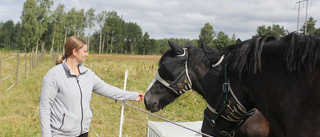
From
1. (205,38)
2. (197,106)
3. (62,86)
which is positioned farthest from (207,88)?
(205,38)

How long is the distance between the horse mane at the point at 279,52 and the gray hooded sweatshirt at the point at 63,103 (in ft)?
4.79

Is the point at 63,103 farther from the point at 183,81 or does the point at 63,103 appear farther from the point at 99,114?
the point at 99,114

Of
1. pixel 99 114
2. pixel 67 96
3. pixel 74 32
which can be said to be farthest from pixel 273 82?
pixel 74 32

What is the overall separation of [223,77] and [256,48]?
1.19ft

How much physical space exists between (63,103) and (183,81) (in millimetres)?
Answer: 1226

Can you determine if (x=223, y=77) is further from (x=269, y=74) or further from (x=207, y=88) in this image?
(x=269, y=74)

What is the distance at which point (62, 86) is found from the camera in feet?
7.16

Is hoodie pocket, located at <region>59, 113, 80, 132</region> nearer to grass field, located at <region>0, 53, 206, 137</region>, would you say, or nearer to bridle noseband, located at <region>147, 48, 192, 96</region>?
bridle noseband, located at <region>147, 48, 192, 96</region>

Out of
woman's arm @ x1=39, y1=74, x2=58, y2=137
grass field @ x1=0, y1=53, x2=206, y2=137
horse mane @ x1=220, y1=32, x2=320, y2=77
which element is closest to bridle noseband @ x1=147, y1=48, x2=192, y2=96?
horse mane @ x1=220, y1=32, x2=320, y2=77

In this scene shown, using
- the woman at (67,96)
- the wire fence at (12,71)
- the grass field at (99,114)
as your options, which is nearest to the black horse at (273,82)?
the woman at (67,96)

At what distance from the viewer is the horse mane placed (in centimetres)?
140

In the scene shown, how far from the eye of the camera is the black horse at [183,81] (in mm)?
2172

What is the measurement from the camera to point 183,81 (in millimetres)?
2443

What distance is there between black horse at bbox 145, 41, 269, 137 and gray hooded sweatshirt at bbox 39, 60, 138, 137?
74 centimetres
